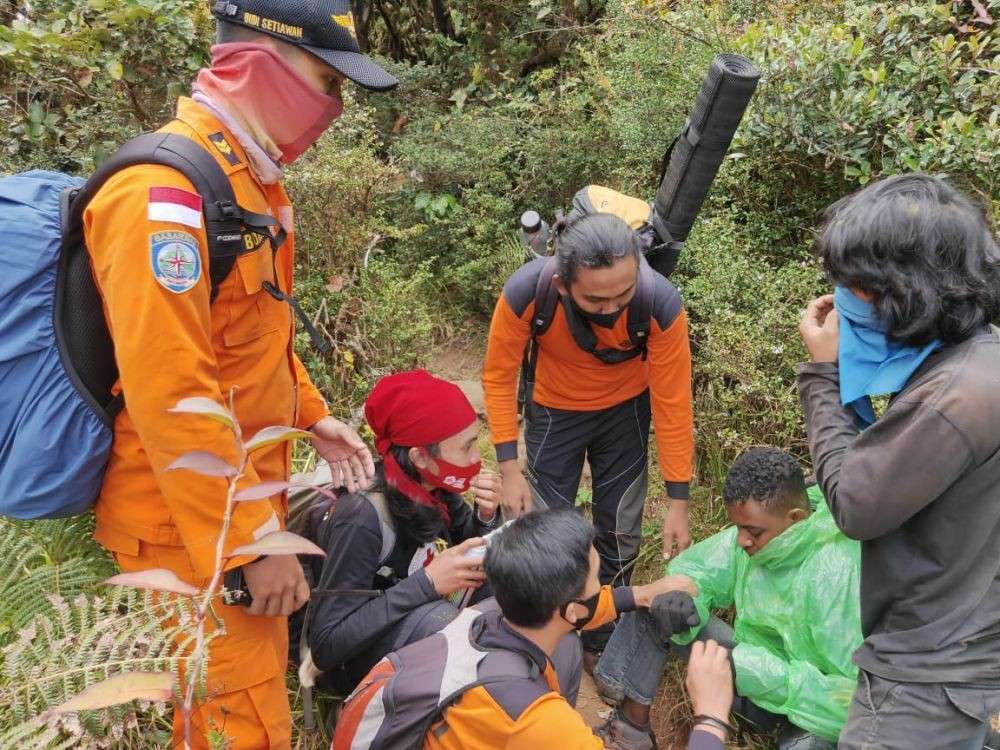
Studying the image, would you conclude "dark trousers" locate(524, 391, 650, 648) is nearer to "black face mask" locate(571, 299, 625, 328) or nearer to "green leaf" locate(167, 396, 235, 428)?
"black face mask" locate(571, 299, 625, 328)

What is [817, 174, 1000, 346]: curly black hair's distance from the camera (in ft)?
5.20

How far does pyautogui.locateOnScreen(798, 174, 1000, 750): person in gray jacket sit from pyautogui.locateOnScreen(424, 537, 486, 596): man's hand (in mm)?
1079

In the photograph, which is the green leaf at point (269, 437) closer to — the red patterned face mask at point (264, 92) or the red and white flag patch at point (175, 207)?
the red and white flag patch at point (175, 207)

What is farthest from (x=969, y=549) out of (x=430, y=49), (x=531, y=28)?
(x=430, y=49)

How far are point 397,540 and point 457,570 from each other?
311 millimetres

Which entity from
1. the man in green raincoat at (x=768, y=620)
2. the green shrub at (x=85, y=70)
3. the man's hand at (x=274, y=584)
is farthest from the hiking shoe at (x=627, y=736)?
the green shrub at (x=85, y=70)

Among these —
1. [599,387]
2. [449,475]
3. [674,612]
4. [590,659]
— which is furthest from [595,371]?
[590,659]

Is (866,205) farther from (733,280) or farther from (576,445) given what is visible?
(733,280)

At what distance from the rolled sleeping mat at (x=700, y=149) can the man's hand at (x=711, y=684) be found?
5.55 ft

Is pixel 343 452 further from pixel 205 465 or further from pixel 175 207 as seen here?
pixel 205 465

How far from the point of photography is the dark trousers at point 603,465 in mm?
3268

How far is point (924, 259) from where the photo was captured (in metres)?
1.59

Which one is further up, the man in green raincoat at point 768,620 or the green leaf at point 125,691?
the green leaf at point 125,691

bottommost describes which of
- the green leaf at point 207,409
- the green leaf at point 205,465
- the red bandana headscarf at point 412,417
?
the red bandana headscarf at point 412,417
